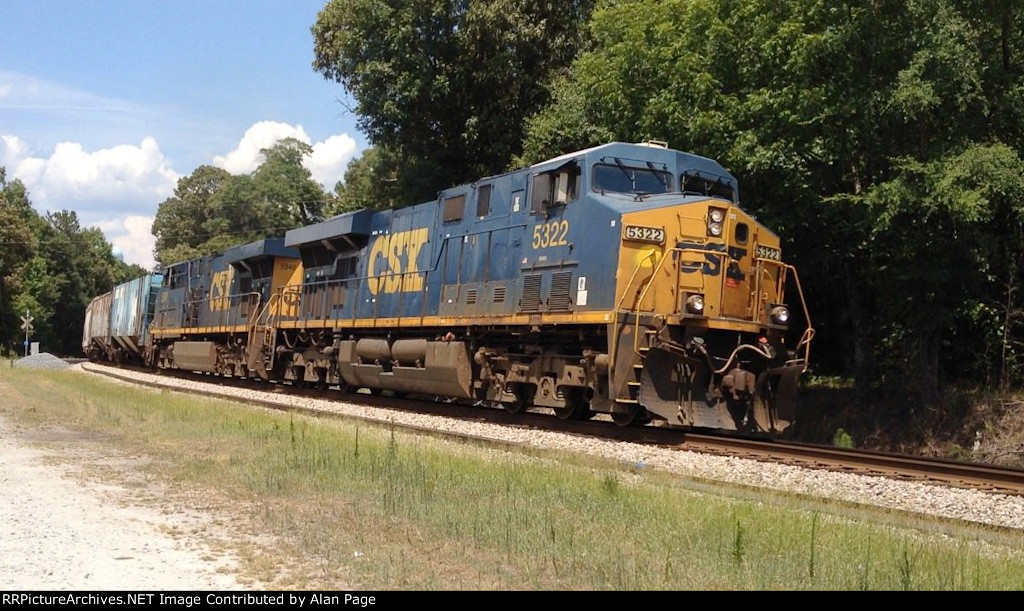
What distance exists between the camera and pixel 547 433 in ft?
44.2

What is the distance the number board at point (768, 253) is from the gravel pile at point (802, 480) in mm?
3413

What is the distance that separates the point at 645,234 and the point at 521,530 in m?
6.62

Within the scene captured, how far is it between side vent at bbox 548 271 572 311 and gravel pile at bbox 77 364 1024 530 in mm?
1871

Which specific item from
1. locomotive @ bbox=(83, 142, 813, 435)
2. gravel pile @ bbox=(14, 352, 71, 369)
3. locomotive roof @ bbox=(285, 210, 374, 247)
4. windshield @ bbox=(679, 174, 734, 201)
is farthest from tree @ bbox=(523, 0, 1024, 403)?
gravel pile @ bbox=(14, 352, 71, 369)

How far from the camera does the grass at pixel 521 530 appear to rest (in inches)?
222

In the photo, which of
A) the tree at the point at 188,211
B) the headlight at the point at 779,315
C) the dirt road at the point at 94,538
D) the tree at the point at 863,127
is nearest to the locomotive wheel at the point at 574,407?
the headlight at the point at 779,315

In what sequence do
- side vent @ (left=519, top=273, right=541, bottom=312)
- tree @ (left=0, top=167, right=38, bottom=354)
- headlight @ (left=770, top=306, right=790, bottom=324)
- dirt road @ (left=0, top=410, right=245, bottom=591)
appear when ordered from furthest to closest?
tree @ (left=0, top=167, right=38, bottom=354), side vent @ (left=519, top=273, right=541, bottom=312), headlight @ (left=770, top=306, right=790, bottom=324), dirt road @ (left=0, top=410, right=245, bottom=591)

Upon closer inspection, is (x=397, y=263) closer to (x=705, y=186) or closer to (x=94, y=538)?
(x=705, y=186)

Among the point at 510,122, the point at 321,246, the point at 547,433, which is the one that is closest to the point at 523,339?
the point at 547,433

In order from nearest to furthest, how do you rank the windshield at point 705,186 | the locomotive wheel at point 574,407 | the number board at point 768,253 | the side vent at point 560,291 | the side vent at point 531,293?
1. the number board at point 768,253
2. the side vent at point 560,291
3. the windshield at point 705,186
4. the side vent at point 531,293
5. the locomotive wheel at point 574,407

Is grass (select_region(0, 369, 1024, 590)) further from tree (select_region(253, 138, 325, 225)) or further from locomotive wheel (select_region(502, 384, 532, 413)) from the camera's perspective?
tree (select_region(253, 138, 325, 225))

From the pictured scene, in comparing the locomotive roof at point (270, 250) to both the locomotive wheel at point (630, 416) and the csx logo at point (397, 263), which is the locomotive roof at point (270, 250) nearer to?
the csx logo at point (397, 263)

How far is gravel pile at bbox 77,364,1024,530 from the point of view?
8.40 metres
